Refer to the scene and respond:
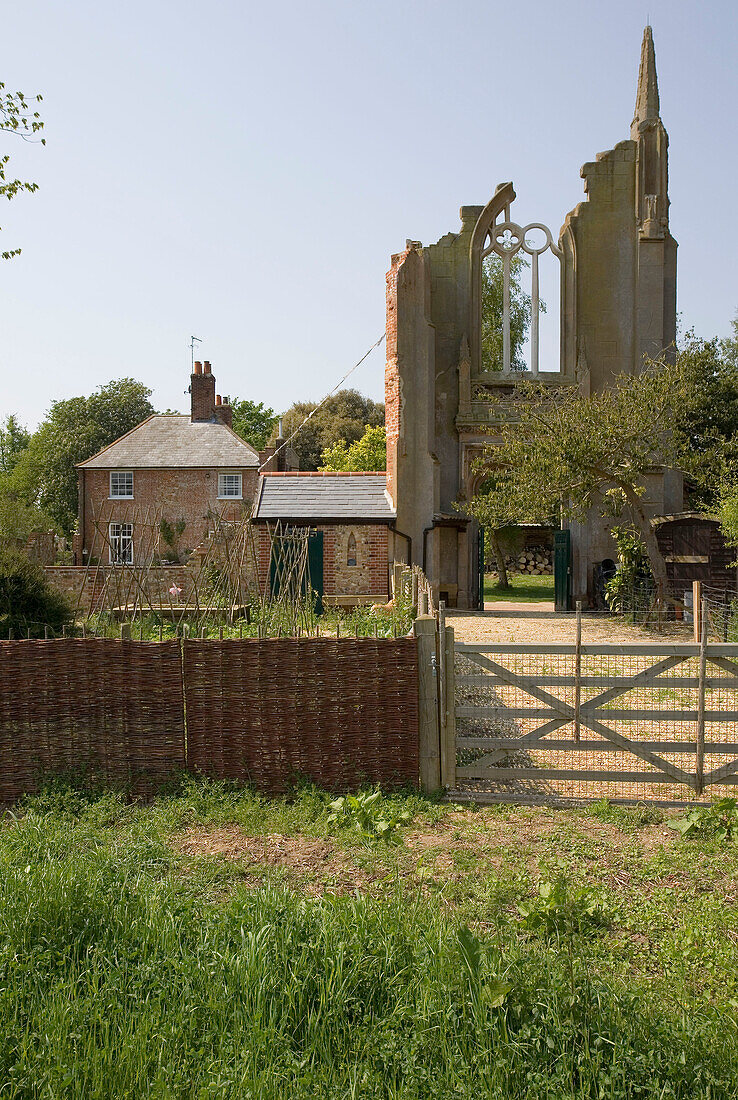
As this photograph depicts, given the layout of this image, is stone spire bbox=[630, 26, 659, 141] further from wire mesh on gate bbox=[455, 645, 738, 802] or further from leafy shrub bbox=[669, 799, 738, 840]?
leafy shrub bbox=[669, 799, 738, 840]

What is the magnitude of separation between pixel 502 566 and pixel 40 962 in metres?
37.1

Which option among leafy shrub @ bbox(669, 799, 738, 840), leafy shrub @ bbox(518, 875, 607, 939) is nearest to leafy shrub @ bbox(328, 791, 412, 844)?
leafy shrub @ bbox(518, 875, 607, 939)

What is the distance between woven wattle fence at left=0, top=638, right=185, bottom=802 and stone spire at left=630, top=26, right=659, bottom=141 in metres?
30.3

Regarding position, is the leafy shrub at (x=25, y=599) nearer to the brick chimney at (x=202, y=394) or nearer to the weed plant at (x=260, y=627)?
the weed plant at (x=260, y=627)

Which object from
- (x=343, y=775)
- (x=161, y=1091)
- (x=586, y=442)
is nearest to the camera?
(x=161, y=1091)

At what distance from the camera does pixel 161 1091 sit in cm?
389

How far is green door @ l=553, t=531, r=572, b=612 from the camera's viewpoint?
26297 mm

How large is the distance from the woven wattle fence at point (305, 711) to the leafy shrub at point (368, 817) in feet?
1.62

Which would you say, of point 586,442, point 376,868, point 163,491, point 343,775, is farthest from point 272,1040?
point 163,491

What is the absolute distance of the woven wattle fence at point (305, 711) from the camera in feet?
25.3

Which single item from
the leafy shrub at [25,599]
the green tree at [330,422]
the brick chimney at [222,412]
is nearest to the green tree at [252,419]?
the green tree at [330,422]

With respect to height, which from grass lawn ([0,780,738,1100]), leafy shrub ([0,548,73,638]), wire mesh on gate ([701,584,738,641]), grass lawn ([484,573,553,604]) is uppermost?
leafy shrub ([0,548,73,638])

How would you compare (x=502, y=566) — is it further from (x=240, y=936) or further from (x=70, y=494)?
(x=240, y=936)

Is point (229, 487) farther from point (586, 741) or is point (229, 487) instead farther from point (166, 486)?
point (586, 741)
